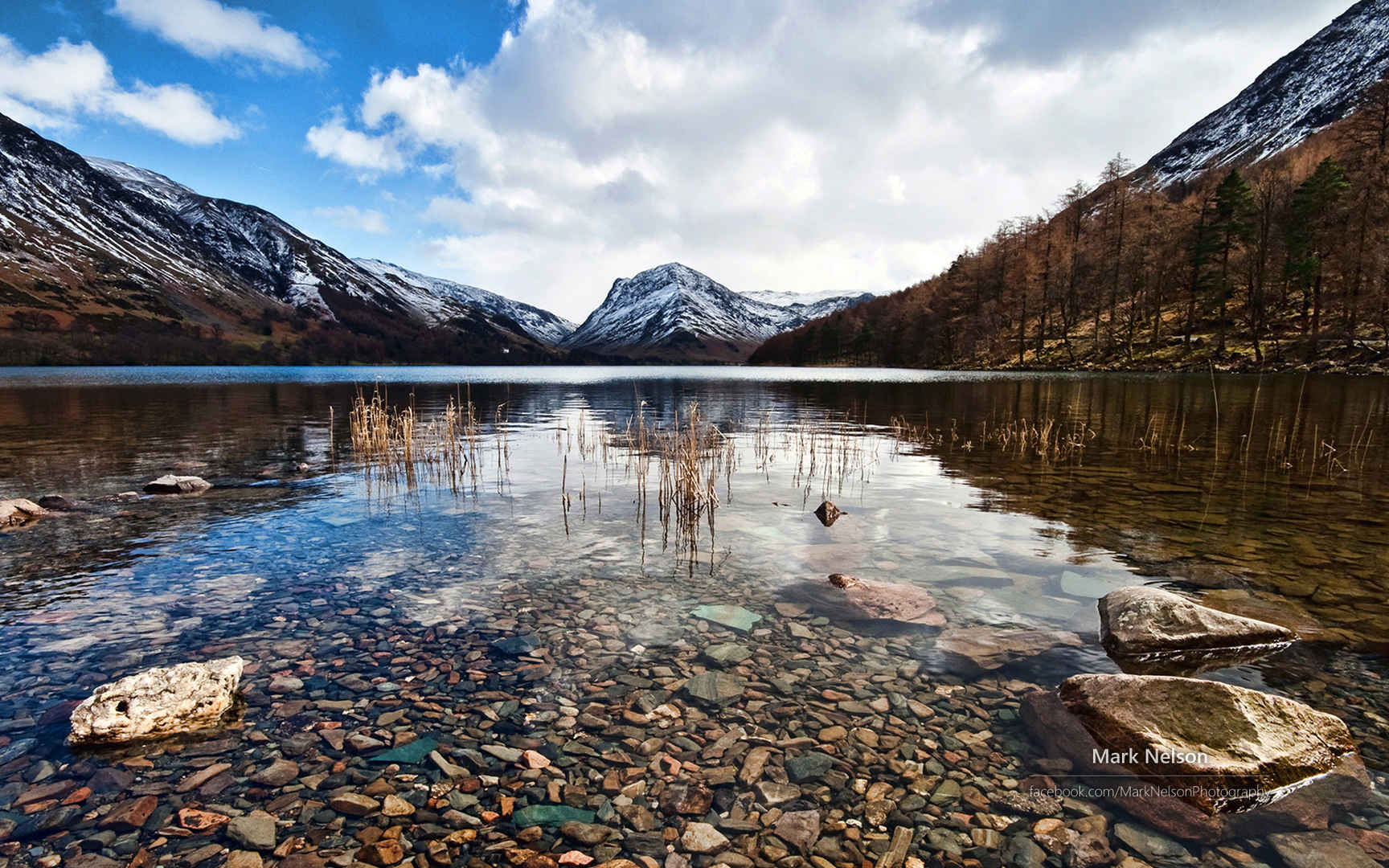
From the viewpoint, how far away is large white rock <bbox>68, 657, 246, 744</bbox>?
5938 mm

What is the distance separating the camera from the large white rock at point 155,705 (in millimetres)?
5938

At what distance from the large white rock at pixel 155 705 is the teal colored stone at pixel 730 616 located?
5.92 m

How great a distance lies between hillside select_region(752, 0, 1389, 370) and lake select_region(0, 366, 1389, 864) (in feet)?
205

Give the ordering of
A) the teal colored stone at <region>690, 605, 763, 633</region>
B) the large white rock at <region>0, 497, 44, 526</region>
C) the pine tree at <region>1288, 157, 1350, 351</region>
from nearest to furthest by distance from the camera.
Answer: the teal colored stone at <region>690, 605, 763, 633</region> → the large white rock at <region>0, 497, 44, 526</region> → the pine tree at <region>1288, 157, 1350, 351</region>

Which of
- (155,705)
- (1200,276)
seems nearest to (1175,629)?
(155,705)

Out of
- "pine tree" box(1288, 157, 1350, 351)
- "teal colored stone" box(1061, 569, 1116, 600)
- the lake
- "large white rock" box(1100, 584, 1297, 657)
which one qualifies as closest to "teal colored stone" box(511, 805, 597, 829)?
the lake

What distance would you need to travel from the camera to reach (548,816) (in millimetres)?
5191

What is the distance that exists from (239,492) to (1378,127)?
4217 inches

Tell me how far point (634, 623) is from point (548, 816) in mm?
4060

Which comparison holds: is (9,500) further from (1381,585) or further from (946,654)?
(1381,585)

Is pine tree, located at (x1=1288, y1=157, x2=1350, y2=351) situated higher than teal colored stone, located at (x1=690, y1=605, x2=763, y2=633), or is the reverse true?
pine tree, located at (x1=1288, y1=157, x2=1350, y2=351)

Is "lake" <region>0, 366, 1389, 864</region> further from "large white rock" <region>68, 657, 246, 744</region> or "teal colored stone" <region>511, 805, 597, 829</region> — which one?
"large white rock" <region>68, 657, 246, 744</region>

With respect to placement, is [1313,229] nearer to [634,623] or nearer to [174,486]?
[634,623]

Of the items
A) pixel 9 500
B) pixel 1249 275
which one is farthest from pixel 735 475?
pixel 1249 275
